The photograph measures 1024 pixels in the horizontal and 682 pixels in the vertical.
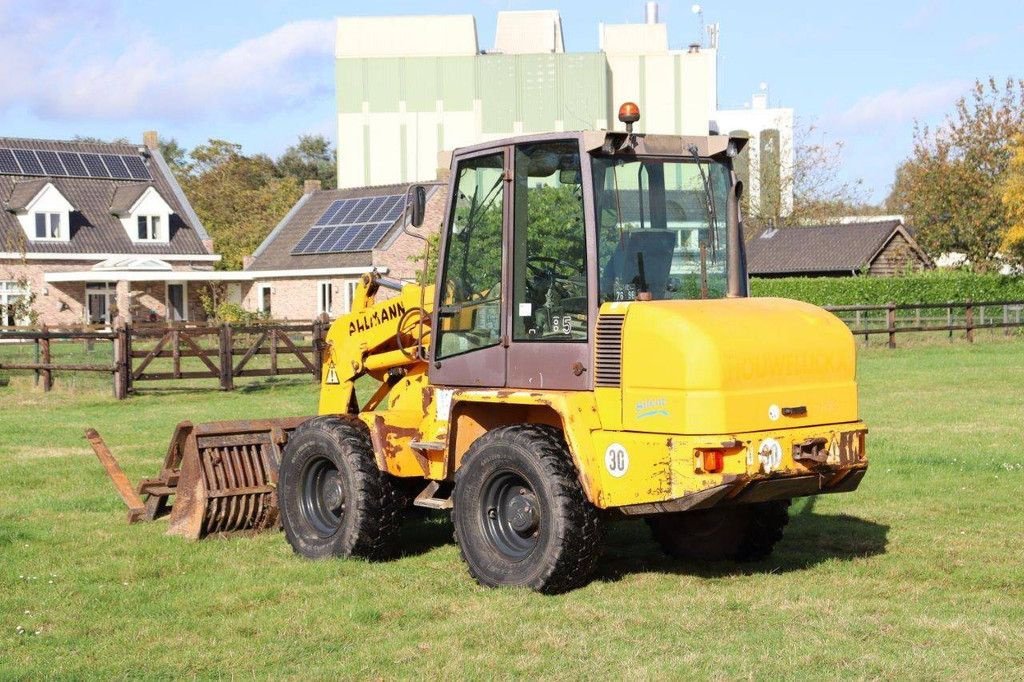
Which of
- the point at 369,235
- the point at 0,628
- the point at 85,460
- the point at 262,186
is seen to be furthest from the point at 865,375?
the point at 262,186

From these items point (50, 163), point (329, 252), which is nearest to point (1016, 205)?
point (329, 252)

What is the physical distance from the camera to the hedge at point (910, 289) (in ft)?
155

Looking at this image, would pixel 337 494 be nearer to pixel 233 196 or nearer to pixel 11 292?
pixel 11 292

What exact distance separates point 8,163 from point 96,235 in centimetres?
452

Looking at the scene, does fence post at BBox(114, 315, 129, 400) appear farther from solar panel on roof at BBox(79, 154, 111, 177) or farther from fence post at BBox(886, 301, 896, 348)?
solar panel on roof at BBox(79, 154, 111, 177)

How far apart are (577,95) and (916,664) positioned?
84.3 m

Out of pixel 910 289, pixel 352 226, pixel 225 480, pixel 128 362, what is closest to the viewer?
pixel 225 480

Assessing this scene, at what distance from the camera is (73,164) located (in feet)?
186

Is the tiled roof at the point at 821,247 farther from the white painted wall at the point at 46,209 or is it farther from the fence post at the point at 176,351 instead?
the fence post at the point at 176,351

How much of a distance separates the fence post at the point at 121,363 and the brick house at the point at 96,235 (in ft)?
87.6

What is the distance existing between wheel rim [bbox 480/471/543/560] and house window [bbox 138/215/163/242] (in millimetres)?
49906

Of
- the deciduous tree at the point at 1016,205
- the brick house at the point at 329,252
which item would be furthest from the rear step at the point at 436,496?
the deciduous tree at the point at 1016,205

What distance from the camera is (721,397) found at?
25.2ft

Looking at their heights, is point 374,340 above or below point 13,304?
below
